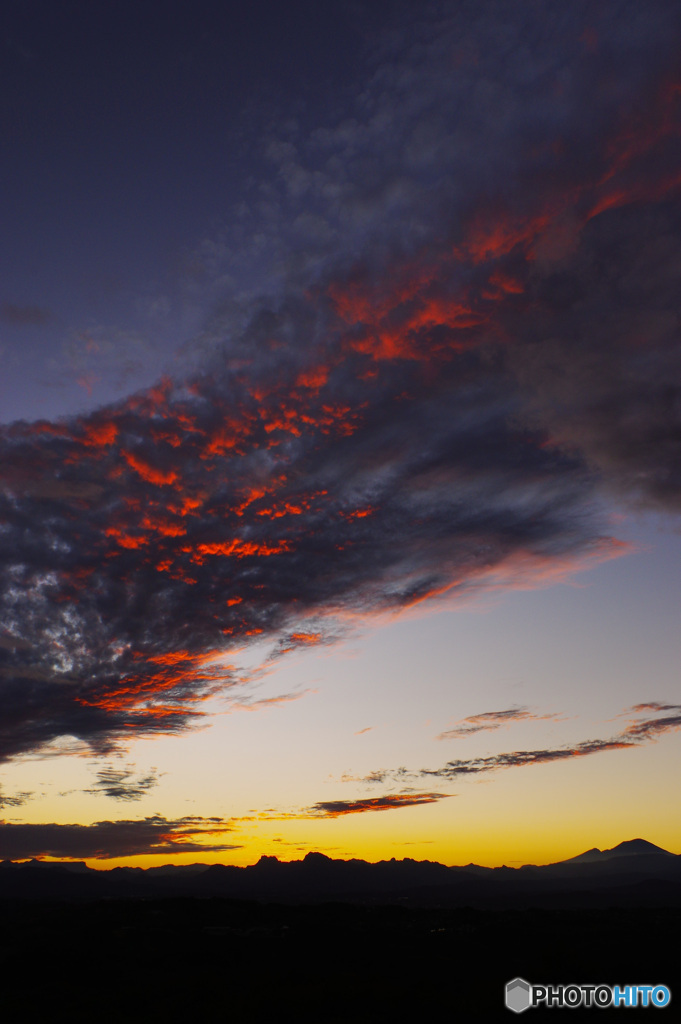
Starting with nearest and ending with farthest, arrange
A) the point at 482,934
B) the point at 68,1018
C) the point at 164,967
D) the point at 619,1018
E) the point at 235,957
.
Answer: the point at 619,1018, the point at 68,1018, the point at 164,967, the point at 235,957, the point at 482,934

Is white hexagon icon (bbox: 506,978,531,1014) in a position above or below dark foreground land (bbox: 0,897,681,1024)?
above

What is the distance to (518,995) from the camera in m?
67.2

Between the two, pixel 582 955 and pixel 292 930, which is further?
pixel 292 930

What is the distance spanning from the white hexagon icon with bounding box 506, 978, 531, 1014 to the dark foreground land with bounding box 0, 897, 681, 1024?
1.02 metres

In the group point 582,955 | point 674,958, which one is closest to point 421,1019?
point 582,955

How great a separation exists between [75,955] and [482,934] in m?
76.6

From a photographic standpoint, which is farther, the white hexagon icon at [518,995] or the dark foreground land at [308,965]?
the dark foreground land at [308,965]

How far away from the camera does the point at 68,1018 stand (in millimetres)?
64250

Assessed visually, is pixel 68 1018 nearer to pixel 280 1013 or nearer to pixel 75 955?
pixel 280 1013

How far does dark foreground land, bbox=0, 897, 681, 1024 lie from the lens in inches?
2596

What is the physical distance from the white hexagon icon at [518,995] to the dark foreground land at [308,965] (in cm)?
102

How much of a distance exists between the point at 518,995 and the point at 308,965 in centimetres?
3717

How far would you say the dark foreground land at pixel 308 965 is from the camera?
65.9 meters

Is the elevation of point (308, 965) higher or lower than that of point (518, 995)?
lower
